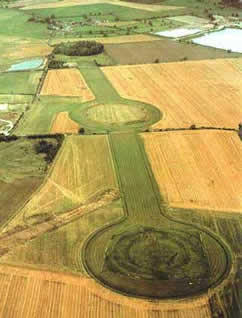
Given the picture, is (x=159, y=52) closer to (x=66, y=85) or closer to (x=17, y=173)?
(x=66, y=85)

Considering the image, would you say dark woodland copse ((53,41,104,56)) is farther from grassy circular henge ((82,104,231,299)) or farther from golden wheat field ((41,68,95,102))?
grassy circular henge ((82,104,231,299))

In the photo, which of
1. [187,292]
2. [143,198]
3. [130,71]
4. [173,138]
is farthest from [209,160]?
[130,71]

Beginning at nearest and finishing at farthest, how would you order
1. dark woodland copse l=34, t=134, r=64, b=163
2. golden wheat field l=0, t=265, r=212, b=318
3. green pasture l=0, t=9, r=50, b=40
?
golden wheat field l=0, t=265, r=212, b=318, dark woodland copse l=34, t=134, r=64, b=163, green pasture l=0, t=9, r=50, b=40

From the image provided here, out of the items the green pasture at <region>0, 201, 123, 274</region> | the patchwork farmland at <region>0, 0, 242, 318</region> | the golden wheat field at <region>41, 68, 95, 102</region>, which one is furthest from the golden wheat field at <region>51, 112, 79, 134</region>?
the green pasture at <region>0, 201, 123, 274</region>

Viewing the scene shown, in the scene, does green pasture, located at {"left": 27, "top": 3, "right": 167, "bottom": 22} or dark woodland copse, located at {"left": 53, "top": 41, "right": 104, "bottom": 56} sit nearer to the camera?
dark woodland copse, located at {"left": 53, "top": 41, "right": 104, "bottom": 56}

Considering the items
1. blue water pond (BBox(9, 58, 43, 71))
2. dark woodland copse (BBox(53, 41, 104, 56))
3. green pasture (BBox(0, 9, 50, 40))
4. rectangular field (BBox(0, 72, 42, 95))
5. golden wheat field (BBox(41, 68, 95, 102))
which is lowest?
green pasture (BBox(0, 9, 50, 40))

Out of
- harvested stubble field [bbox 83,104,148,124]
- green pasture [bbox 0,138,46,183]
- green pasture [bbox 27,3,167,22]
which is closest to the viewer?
green pasture [bbox 0,138,46,183]

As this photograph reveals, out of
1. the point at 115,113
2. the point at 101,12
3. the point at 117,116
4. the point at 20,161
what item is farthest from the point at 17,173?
the point at 101,12
